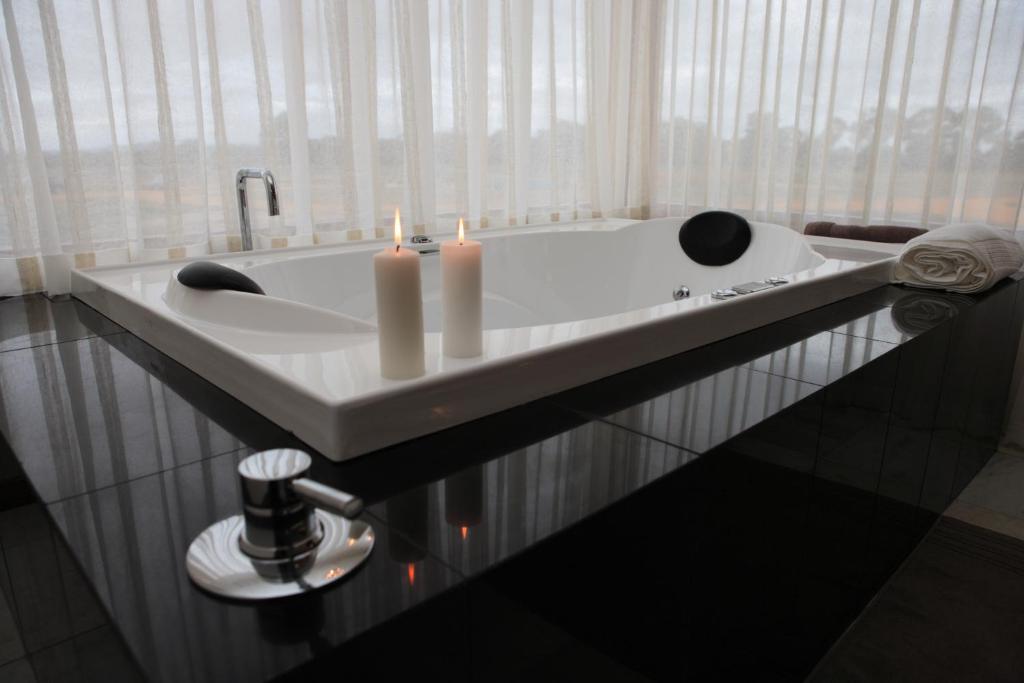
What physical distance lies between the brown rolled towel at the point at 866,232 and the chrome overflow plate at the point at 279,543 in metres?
2.17

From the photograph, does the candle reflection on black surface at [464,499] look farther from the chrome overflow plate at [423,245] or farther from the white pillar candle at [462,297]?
the chrome overflow plate at [423,245]

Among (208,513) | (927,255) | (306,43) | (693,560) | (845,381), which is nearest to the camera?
(208,513)

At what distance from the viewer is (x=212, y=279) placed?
1.22m

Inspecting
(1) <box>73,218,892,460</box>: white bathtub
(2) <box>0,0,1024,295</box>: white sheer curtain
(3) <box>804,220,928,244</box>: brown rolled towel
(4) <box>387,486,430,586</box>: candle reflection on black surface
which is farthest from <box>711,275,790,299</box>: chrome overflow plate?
(2) <box>0,0,1024,295</box>: white sheer curtain

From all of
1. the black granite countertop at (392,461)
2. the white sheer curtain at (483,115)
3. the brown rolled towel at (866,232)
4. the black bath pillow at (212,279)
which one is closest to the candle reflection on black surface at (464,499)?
the black granite countertop at (392,461)

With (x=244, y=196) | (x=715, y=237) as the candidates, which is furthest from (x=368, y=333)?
(x=715, y=237)

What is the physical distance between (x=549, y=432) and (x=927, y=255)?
52.8 inches

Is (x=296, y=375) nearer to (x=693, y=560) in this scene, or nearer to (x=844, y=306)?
(x=693, y=560)

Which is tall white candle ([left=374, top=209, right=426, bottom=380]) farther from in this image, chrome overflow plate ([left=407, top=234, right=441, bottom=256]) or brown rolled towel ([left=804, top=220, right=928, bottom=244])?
brown rolled towel ([left=804, top=220, right=928, bottom=244])

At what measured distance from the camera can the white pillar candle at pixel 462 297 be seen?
0.92m

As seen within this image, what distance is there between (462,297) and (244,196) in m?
1.05

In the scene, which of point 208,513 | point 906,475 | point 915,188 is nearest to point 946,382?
point 906,475

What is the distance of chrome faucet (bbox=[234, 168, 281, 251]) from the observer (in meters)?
1.63

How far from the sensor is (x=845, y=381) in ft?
3.57
